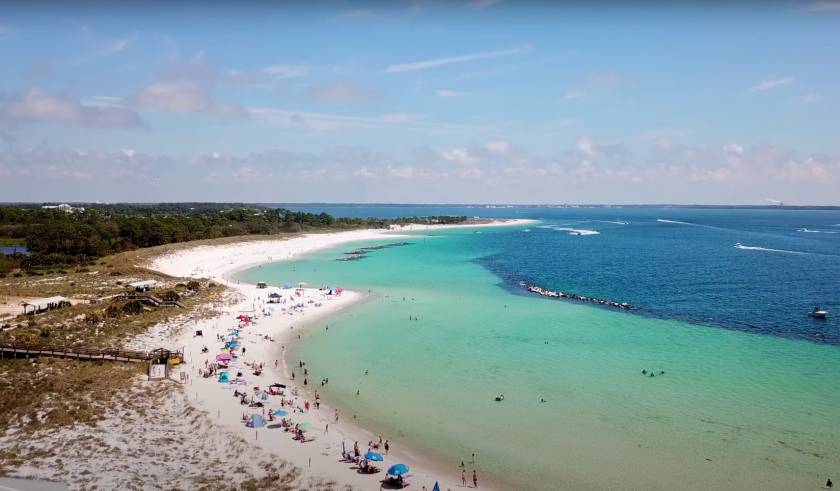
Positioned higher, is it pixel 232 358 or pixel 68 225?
pixel 68 225

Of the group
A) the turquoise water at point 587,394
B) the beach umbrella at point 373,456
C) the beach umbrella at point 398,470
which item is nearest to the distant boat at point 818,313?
the turquoise water at point 587,394

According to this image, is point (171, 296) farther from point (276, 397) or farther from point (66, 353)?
point (276, 397)

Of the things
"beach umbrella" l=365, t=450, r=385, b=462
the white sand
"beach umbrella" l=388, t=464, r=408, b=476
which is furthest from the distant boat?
"beach umbrella" l=365, t=450, r=385, b=462

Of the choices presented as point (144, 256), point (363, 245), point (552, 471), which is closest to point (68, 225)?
point (144, 256)

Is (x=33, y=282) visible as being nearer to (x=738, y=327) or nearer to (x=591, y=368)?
(x=591, y=368)

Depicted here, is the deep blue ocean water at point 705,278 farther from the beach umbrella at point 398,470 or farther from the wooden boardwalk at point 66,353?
the wooden boardwalk at point 66,353

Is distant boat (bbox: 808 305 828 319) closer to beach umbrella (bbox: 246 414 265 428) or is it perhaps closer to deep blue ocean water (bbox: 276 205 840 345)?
deep blue ocean water (bbox: 276 205 840 345)

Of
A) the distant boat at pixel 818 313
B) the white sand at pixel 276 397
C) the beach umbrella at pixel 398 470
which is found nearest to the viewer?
the beach umbrella at pixel 398 470
